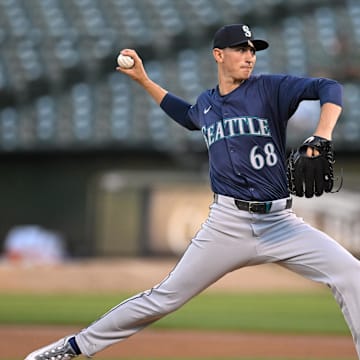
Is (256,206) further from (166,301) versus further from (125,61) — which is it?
(125,61)

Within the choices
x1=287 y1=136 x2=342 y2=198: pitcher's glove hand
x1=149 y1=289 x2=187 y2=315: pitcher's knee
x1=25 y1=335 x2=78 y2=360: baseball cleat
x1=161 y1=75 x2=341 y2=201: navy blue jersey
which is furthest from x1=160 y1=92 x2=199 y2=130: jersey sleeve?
x1=25 y1=335 x2=78 y2=360: baseball cleat

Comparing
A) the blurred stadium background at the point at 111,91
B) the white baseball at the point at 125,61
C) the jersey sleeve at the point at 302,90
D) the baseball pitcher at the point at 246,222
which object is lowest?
the baseball pitcher at the point at 246,222

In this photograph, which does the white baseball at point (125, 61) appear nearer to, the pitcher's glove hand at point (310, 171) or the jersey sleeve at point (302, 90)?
the jersey sleeve at point (302, 90)

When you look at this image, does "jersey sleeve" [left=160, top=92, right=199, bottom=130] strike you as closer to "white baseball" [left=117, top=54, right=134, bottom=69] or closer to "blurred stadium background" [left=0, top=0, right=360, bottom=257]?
"white baseball" [left=117, top=54, right=134, bottom=69]

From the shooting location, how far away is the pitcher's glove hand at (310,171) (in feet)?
11.4

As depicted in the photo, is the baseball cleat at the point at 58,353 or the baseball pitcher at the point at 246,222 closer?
the baseball pitcher at the point at 246,222

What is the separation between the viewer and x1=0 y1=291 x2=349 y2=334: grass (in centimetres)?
852

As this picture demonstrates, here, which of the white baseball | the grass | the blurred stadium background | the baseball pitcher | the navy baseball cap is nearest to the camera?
the baseball pitcher

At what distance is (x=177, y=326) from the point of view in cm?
841

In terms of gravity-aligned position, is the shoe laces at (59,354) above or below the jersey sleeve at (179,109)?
below

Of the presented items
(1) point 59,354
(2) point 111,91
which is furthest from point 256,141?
(2) point 111,91

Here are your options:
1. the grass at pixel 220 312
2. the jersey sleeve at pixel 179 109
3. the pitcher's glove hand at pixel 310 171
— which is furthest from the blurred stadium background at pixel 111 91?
the pitcher's glove hand at pixel 310 171

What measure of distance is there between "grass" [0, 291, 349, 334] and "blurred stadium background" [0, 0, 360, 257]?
4.02 metres

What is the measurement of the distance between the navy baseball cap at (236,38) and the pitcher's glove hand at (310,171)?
1.79 ft
